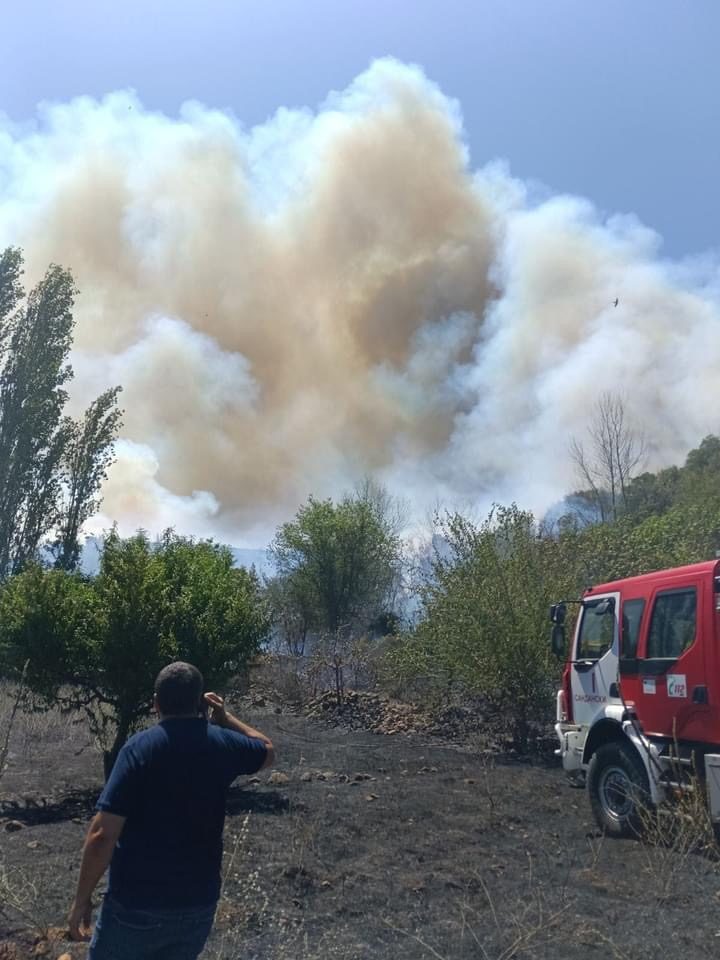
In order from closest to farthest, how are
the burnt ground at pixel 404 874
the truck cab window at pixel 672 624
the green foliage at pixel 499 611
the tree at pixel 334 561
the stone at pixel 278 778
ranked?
1. the burnt ground at pixel 404 874
2. the truck cab window at pixel 672 624
3. the stone at pixel 278 778
4. the green foliage at pixel 499 611
5. the tree at pixel 334 561

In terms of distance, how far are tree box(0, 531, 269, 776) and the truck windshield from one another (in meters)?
3.44

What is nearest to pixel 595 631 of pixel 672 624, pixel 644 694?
pixel 644 694

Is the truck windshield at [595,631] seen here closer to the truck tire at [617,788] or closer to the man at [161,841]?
the truck tire at [617,788]

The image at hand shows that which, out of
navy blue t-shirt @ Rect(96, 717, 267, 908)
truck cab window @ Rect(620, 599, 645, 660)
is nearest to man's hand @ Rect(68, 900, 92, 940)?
navy blue t-shirt @ Rect(96, 717, 267, 908)

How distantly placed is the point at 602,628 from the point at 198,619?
3944 mm

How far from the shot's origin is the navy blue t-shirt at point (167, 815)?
9.67ft

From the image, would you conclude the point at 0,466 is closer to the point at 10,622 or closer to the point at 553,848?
the point at 10,622

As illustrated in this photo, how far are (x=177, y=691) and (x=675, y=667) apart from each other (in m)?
5.06

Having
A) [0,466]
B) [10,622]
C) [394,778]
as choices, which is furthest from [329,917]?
→ [0,466]

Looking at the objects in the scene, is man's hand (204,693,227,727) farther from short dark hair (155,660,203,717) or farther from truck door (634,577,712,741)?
truck door (634,577,712,741)

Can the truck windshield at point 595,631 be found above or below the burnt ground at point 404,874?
above

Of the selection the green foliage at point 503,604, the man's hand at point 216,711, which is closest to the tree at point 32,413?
the green foliage at point 503,604

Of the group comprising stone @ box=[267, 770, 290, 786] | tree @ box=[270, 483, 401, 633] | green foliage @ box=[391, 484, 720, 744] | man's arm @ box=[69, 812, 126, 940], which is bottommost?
stone @ box=[267, 770, 290, 786]

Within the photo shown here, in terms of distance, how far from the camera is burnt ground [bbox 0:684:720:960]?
16.0 feet
